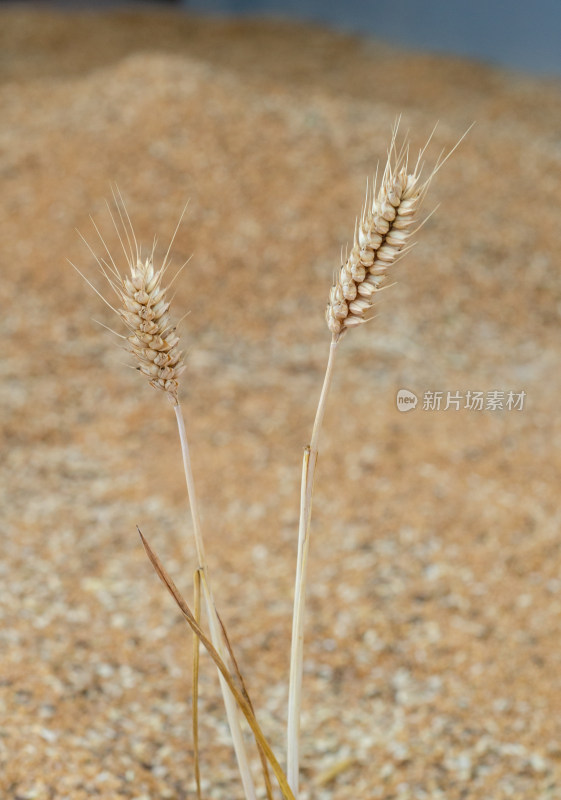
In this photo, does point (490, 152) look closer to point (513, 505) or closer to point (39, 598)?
point (513, 505)

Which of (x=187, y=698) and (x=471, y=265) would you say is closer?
(x=187, y=698)

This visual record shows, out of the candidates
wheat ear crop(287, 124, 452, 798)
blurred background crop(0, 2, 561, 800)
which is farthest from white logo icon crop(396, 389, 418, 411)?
wheat ear crop(287, 124, 452, 798)

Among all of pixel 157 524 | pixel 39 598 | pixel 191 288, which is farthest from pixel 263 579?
pixel 191 288

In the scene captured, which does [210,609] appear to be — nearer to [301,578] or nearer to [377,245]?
[301,578]

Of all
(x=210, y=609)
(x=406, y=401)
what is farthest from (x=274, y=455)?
(x=210, y=609)

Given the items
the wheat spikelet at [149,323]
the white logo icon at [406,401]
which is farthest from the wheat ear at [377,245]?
the white logo icon at [406,401]

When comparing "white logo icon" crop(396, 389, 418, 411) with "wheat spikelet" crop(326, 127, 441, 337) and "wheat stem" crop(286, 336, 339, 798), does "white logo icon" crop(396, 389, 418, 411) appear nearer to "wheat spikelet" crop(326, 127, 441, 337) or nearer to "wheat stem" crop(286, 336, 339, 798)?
"wheat stem" crop(286, 336, 339, 798)
